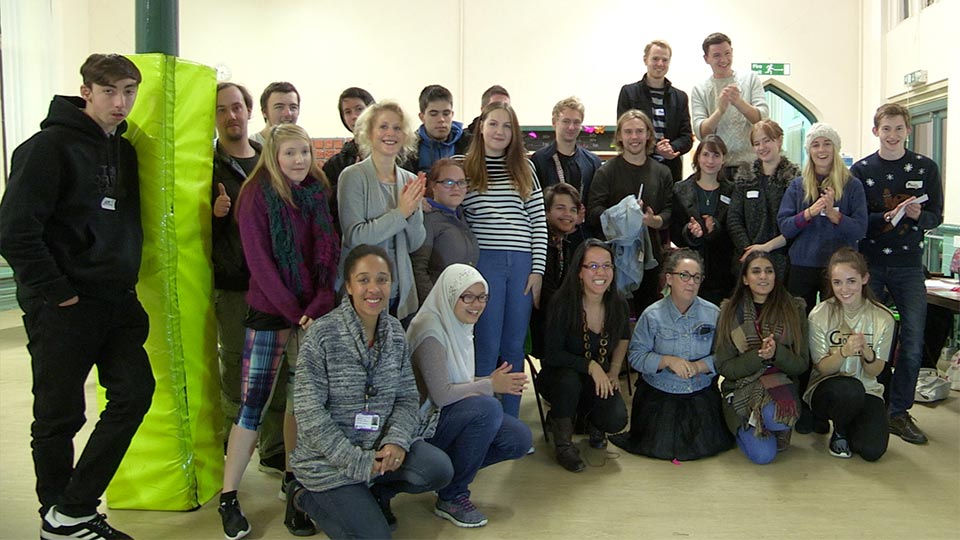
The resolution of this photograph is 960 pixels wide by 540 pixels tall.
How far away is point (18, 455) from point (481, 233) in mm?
2490

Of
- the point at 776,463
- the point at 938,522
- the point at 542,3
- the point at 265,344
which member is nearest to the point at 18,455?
the point at 265,344

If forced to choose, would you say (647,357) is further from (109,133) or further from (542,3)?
(542,3)

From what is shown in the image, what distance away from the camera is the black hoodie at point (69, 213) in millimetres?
2295

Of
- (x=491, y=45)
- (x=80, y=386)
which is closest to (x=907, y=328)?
(x=80, y=386)

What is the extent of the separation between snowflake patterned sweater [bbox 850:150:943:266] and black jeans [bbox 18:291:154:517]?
3.63 meters

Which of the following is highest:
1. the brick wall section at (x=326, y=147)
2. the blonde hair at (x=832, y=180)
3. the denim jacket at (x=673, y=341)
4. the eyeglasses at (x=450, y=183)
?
the brick wall section at (x=326, y=147)

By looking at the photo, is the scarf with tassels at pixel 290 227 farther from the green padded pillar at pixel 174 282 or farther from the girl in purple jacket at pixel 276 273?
the green padded pillar at pixel 174 282

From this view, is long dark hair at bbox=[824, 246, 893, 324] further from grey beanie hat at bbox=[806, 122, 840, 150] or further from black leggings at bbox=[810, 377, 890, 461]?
grey beanie hat at bbox=[806, 122, 840, 150]

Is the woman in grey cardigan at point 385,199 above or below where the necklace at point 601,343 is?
above

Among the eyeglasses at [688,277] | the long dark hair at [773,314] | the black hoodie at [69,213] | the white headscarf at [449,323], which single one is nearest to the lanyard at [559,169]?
the eyeglasses at [688,277]

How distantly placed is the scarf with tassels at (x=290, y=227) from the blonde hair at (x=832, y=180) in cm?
258

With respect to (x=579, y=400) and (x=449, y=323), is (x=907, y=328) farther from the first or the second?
(x=449, y=323)

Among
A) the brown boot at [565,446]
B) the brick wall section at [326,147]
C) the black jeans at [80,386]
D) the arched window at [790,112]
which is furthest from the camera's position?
the arched window at [790,112]

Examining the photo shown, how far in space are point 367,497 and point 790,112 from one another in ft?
30.6
